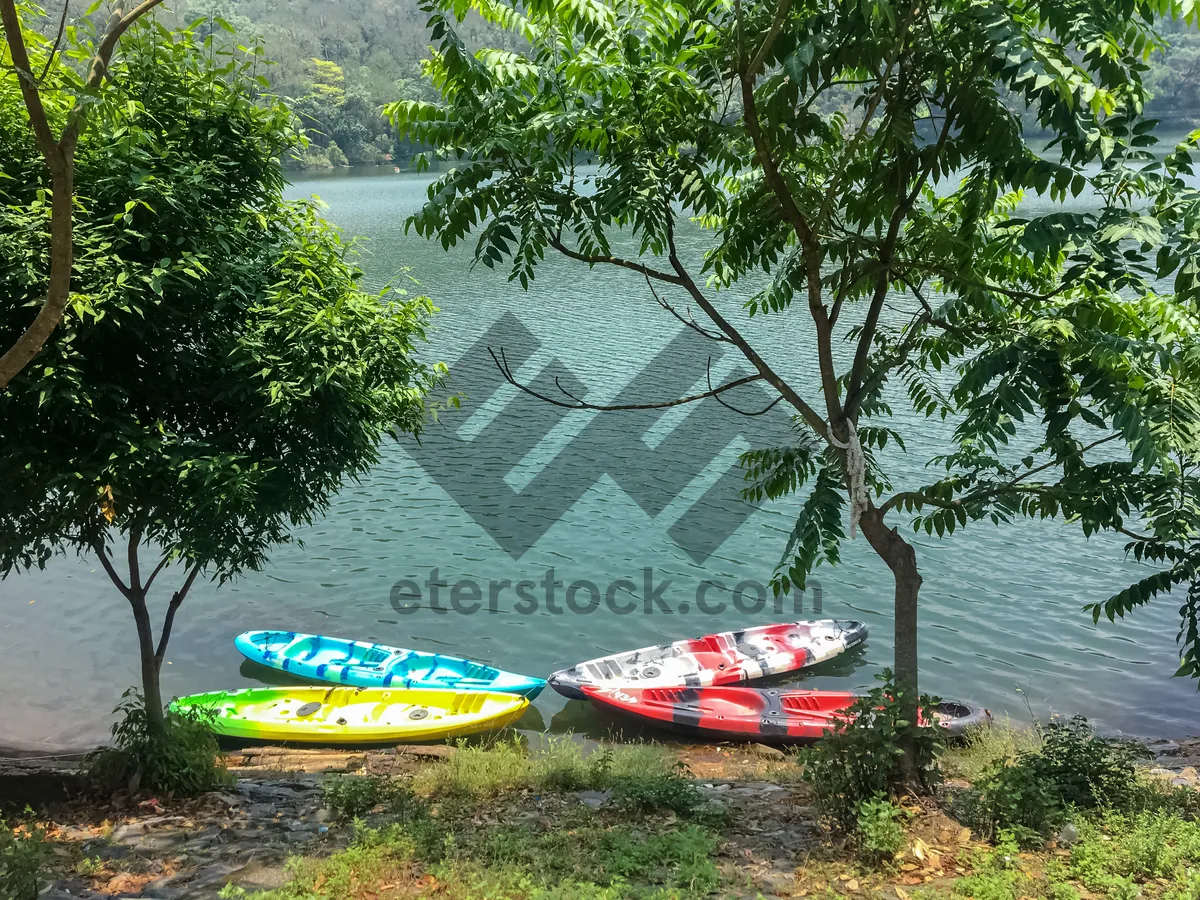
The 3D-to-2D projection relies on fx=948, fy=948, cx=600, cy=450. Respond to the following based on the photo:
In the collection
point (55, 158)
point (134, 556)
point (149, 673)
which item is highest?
point (55, 158)

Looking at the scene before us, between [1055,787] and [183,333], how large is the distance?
7.59 meters

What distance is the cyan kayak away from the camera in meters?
13.2

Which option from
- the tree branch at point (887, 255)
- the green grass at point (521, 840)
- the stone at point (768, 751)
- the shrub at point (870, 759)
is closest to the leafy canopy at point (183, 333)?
the green grass at point (521, 840)

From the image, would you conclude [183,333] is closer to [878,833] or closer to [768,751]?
[878,833]

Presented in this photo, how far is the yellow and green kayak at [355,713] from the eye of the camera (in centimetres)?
1218

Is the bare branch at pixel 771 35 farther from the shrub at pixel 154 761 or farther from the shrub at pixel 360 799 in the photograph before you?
the shrub at pixel 154 761

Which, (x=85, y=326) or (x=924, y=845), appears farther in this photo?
(x=85, y=326)

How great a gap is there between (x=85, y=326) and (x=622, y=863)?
542 centimetres

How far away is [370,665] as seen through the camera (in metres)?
13.9

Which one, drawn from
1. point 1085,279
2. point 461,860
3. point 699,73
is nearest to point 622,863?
point 461,860

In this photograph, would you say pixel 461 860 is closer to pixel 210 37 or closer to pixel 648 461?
pixel 210 37

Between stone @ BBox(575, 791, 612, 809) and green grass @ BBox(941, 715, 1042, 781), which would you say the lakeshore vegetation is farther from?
green grass @ BBox(941, 715, 1042, 781)

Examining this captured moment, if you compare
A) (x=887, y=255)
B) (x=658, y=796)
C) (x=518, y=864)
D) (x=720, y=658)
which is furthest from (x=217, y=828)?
(x=720, y=658)

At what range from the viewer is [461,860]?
21.0 feet
